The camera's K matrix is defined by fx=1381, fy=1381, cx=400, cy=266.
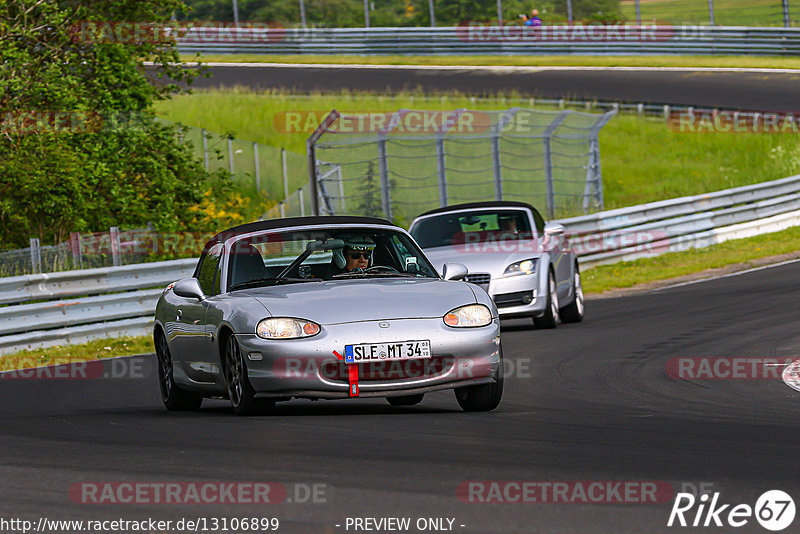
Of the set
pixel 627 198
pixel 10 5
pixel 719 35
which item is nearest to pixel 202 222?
pixel 10 5

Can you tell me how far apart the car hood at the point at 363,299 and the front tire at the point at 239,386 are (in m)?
0.37

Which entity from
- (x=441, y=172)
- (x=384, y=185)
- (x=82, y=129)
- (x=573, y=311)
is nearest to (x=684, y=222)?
(x=441, y=172)

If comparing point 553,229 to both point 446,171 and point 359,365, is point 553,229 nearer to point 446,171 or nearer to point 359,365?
point 359,365

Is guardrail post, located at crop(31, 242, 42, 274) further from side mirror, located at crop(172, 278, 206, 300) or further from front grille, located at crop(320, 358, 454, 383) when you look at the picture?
front grille, located at crop(320, 358, 454, 383)

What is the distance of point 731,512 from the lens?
5.38m

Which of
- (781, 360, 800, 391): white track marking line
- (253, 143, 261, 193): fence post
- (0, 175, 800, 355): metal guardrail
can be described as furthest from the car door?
(253, 143, 261, 193): fence post

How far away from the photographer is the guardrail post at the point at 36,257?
17.9 metres

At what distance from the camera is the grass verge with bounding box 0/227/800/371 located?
17438 mm

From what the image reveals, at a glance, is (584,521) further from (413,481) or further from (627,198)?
(627,198)

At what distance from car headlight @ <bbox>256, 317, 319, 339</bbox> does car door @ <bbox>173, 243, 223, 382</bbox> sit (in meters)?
1.03

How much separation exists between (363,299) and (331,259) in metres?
1.16

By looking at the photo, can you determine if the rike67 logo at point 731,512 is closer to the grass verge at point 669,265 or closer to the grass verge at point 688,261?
the grass verge at point 669,265

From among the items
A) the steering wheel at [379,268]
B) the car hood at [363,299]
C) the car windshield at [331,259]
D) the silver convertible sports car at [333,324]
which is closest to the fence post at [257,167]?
the silver convertible sports car at [333,324]

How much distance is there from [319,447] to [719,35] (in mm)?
39303
